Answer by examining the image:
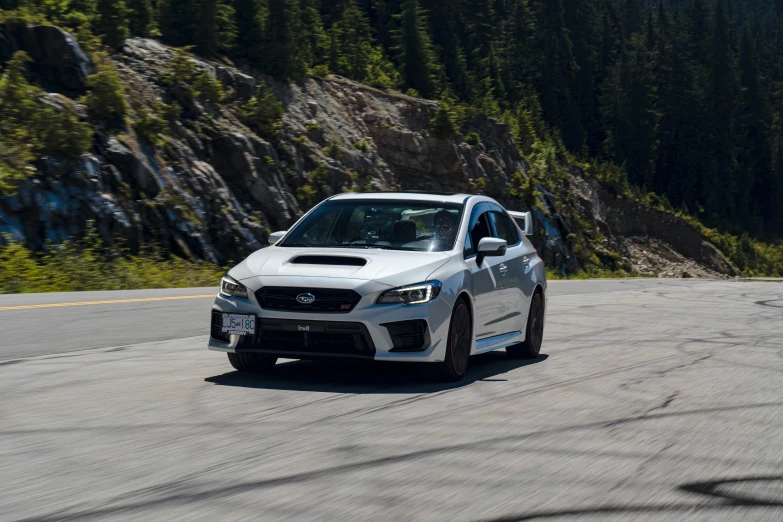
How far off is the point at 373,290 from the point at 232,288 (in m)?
1.14

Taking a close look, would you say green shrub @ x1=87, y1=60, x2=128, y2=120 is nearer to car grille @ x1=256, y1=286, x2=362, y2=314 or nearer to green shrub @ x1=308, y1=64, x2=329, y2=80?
green shrub @ x1=308, y1=64, x2=329, y2=80

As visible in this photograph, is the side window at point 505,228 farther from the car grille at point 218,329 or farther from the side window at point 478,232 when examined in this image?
the car grille at point 218,329

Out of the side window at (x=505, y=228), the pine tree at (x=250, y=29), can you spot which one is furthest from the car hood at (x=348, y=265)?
the pine tree at (x=250, y=29)

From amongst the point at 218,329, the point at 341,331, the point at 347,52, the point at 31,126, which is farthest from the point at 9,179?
the point at 347,52

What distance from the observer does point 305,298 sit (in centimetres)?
798

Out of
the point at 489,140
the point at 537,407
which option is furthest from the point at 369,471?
the point at 489,140

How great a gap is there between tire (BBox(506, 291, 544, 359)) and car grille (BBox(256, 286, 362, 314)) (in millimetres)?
3182

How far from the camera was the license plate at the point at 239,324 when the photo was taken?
809 cm

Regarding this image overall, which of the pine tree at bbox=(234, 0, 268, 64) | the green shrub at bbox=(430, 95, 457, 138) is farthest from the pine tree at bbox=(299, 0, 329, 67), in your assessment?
the green shrub at bbox=(430, 95, 457, 138)

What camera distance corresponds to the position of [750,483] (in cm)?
537

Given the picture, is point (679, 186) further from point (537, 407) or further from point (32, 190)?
point (537, 407)

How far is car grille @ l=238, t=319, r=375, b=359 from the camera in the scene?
7926mm

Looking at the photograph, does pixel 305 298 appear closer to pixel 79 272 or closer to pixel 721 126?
pixel 79 272

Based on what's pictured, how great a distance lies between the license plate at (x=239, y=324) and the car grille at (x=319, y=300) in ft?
0.61
